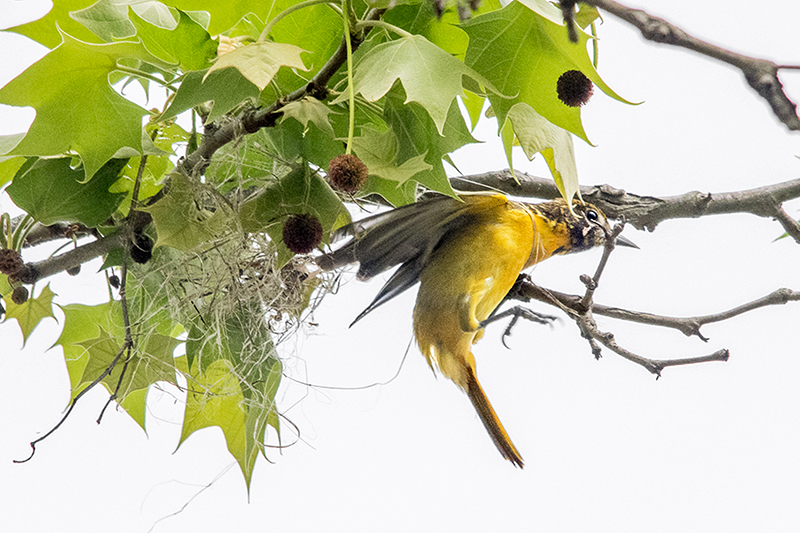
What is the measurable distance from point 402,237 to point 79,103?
227 mm

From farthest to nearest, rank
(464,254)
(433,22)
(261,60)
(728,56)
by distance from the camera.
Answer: (464,254)
(433,22)
(261,60)
(728,56)

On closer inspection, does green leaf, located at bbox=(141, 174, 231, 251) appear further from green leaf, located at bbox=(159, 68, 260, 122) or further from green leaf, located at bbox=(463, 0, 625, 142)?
green leaf, located at bbox=(463, 0, 625, 142)

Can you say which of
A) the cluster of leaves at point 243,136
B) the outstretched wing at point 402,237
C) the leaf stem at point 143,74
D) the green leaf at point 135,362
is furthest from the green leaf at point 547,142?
the green leaf at point 135,362

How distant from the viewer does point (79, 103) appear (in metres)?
0.40

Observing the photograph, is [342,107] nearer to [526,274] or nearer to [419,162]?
[419,162]

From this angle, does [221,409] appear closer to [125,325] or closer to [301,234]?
[125,325]

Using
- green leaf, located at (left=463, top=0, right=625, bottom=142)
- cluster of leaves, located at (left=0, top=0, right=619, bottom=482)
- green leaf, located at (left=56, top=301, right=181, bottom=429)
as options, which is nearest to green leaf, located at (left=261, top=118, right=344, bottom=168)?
cluster of leaves, located at (left=0, top=0, right=619, bottom=482)

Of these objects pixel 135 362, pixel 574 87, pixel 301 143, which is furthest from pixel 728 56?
pixel 135 362

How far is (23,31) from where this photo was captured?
1.47 ft

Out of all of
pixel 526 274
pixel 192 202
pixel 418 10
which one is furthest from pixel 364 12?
pixel 526 274

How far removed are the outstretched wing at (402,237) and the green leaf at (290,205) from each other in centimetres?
4

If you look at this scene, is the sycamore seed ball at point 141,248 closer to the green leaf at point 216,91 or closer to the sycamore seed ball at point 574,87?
the green leaf at point 216,91

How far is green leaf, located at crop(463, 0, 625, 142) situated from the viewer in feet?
1.18

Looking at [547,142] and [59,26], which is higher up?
[59,26]
